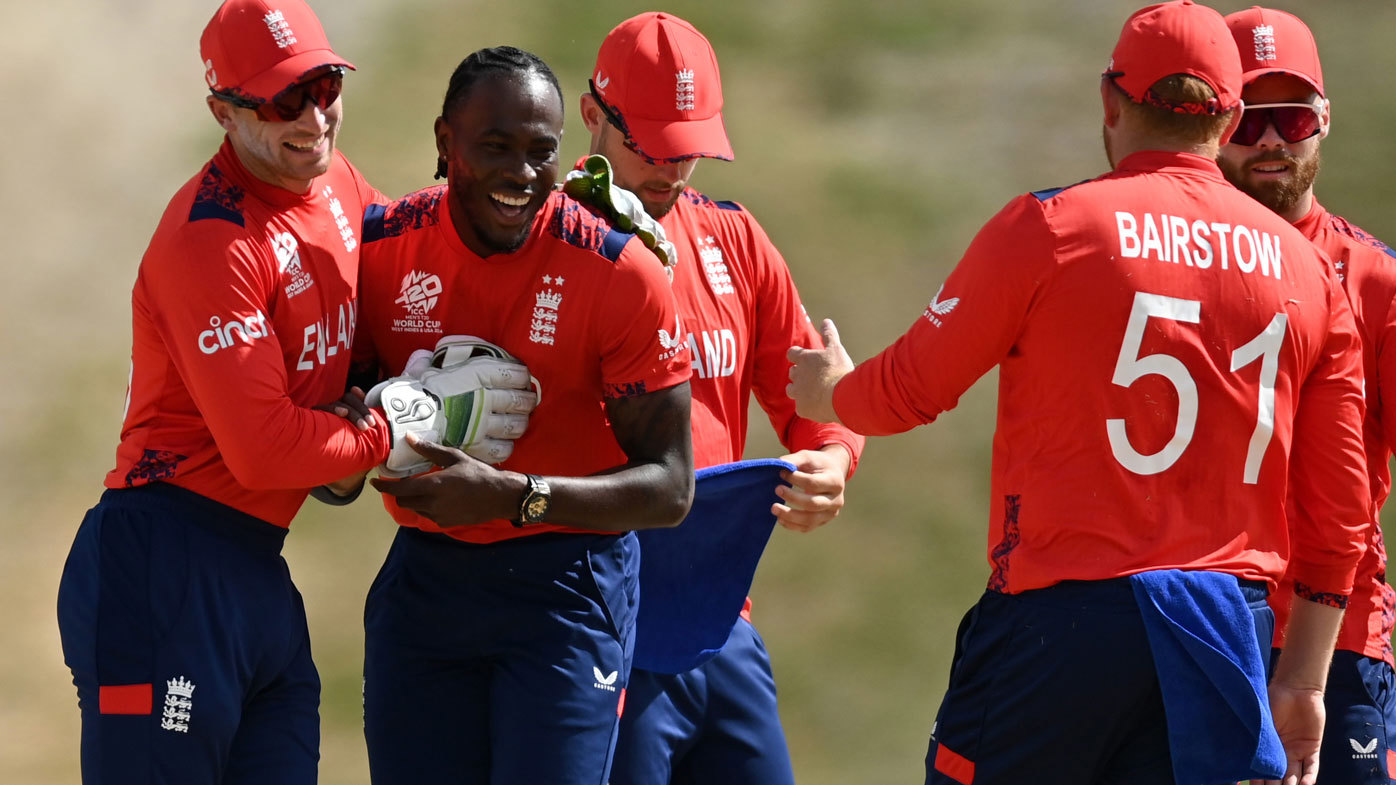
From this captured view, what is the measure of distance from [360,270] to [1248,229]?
6.15 ft

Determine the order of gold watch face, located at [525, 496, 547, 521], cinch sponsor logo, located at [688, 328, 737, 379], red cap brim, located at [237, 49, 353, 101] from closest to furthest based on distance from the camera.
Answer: gold watch face, located at [525, 496, 547, 521] → red cap brim, located at [237, 49, 353, 101] → cinch sponsor logo, located at [688, 328, 737, 379]

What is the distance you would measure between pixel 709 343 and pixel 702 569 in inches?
21.9

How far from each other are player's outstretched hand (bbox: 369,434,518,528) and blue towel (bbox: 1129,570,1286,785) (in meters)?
1.26

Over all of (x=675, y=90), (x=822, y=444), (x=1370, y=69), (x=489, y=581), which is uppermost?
(x=1370, y=69)

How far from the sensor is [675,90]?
385cm

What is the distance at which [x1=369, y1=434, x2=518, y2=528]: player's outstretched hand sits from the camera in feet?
9.61

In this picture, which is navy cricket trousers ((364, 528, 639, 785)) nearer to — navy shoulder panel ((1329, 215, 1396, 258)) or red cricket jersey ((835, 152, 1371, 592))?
red cricket jersey ((835, 152, 1371, 592))

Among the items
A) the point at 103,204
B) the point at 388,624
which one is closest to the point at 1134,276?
the point at 388,624

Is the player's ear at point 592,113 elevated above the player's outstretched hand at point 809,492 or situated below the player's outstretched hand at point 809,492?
above

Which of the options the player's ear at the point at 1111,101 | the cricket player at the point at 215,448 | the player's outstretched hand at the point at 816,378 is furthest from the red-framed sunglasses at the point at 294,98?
the player's ear at the point at 1111,101

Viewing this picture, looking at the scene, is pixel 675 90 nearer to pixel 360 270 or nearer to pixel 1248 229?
pixel 360 270

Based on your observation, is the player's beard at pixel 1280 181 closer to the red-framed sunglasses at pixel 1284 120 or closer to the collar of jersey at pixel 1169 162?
the red-framed sunglasses at pixel 1284 120

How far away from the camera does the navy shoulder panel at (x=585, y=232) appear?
3.18 m

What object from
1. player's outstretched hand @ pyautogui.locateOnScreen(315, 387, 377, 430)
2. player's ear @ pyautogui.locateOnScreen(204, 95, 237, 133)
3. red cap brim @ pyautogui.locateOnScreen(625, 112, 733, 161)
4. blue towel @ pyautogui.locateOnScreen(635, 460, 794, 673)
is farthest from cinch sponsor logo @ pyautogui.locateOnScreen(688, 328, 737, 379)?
player's ear @ pyautogui.locateOnScreen(204, 95, 237, 133)
